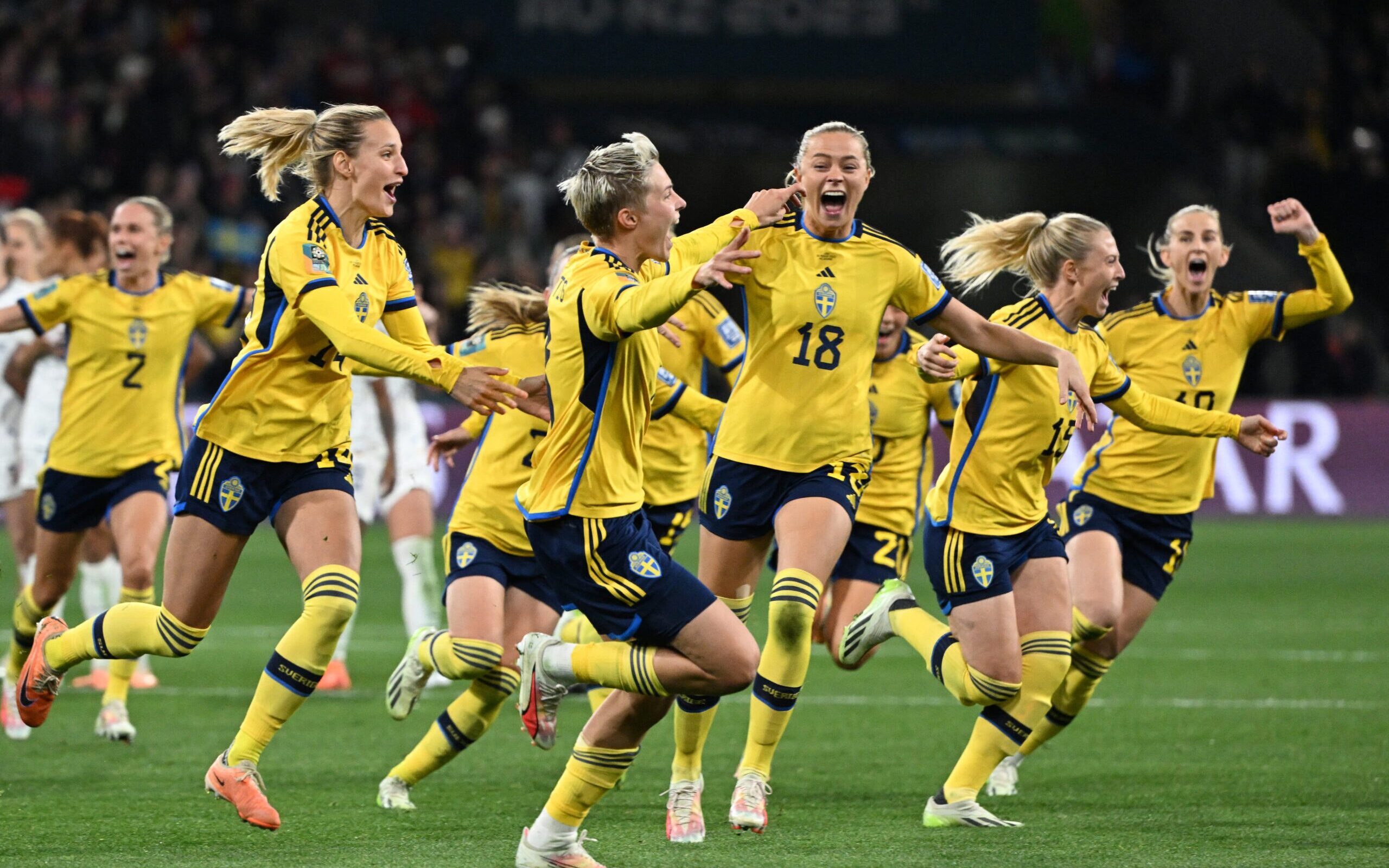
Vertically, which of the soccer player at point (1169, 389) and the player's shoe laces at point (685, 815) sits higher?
the soccer player at point (1169, 389)

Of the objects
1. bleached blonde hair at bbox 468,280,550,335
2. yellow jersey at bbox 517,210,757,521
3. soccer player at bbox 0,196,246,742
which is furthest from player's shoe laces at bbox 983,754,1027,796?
soccer player at bbox 0,196,246,742

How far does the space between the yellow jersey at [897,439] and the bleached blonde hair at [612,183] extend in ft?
10.0

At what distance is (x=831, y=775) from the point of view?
289 inches

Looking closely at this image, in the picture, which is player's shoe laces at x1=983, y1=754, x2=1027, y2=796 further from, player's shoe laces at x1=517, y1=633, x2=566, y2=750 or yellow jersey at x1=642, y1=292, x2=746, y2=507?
player's shoe laces at x1=517, y1=633, x2=566, y2=750

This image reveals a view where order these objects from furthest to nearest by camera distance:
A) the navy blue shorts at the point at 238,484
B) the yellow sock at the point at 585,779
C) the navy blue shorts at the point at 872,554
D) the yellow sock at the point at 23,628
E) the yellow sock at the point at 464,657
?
the navy blue shorts at the point at 872,554
the yellow sock at the point at 23,628
the yellow sock at the point at 464,657
the navy blue shorts at the point at 238,484
the yellow sock at the point at 585,779

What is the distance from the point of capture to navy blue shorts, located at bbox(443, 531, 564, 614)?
673cm

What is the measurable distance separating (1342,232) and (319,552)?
1634 centimetres

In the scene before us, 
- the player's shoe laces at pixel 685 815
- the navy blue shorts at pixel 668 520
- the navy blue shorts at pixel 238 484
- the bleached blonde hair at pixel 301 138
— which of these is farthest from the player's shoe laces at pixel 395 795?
the bleached blonde hair at pixel 301 138

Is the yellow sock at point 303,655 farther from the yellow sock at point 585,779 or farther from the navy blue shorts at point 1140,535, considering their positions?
the navy blue shorts at point 1140,535

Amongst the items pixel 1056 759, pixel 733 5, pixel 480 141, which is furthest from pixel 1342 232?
pixel 1056 759

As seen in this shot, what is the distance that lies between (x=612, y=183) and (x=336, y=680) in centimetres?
540

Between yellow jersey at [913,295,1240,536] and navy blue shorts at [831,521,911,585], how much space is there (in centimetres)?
141

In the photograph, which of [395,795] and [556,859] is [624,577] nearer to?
[556,859]

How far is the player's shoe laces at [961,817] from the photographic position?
621cm
